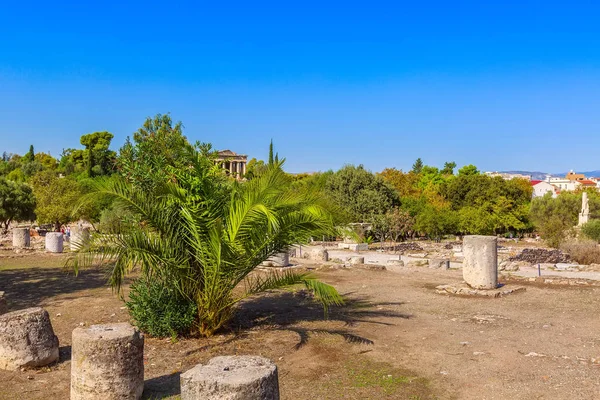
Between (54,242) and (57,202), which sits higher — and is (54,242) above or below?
below

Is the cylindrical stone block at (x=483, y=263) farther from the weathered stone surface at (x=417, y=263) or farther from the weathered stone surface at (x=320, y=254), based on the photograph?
the weathered stone surface at (x=320, y=254)

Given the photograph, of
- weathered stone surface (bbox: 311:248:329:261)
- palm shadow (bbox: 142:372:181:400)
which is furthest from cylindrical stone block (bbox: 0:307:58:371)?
weathered stone surface (bbox: 311:248:329:261)

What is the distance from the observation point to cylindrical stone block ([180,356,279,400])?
15.6ft

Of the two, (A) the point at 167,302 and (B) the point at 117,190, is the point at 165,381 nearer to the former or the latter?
(A) the point at 167,302

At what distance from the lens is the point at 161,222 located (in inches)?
354

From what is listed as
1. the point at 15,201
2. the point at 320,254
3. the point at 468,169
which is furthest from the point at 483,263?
the point at 468,169

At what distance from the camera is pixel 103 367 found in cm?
634

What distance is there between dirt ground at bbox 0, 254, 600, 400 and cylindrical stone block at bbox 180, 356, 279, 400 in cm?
183

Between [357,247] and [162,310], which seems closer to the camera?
[162,310]

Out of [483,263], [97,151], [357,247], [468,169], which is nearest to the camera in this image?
[483,263]

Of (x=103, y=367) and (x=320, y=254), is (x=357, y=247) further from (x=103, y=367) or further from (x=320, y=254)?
(x=103, y=367)

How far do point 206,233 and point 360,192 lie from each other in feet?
109

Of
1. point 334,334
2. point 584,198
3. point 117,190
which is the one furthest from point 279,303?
point 584,198

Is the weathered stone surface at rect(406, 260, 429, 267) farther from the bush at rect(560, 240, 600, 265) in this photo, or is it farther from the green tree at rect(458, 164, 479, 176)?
the green tree at rect(458, 164, 479, 176)
